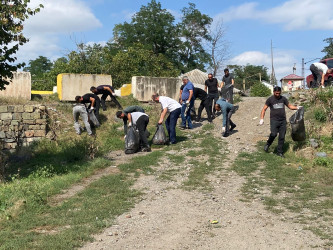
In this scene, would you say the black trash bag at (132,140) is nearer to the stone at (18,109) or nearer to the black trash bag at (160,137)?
the black trash bag at (160,137)

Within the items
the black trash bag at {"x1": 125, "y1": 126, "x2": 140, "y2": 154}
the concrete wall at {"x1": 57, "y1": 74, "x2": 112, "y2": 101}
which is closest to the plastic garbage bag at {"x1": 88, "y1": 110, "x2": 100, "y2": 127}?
the black trash bag at {"x1": 125, "y1": 126, "x2": 140, "y2": 154}

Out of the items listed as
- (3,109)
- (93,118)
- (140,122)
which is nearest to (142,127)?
(140,122)

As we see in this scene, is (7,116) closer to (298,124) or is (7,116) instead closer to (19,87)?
(19,87)

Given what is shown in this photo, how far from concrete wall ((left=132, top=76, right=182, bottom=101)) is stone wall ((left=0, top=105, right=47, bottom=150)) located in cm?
496

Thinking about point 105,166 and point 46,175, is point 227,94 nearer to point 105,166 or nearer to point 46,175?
point 105,166

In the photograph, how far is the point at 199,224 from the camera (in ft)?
17.7

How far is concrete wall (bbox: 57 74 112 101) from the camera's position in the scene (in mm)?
15695

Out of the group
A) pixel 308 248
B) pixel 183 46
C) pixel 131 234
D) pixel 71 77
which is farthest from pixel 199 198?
pixel 183 46

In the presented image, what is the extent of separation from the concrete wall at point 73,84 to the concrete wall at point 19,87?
3.93 ft

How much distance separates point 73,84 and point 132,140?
625cm

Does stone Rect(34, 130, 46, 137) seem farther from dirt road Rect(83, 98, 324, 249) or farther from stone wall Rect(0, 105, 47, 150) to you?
dirt road Rect(83, 98, 324, 249)

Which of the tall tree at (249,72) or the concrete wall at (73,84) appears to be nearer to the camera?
the concrete wall at (73,84)

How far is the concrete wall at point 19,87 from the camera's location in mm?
15133

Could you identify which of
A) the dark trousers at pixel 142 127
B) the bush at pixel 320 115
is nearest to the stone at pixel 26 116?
the dark trousers at pixel 142 127
